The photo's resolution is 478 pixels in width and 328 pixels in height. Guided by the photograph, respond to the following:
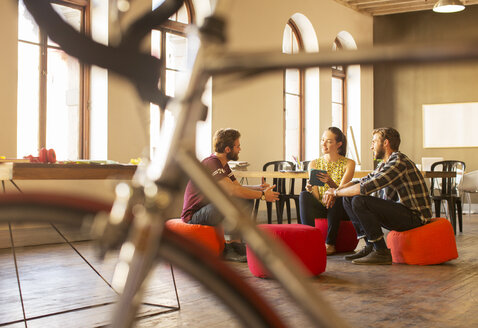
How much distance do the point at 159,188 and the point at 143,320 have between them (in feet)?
7.37

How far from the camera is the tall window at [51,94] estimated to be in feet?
20.2

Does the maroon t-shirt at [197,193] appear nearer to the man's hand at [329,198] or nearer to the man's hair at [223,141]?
the man's hair at [223,141]

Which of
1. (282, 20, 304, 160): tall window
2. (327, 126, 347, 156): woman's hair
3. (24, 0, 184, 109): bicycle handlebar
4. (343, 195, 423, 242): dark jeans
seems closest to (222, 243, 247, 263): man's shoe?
(343, 195, 423, 242): dark jeans

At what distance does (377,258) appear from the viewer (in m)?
4.61

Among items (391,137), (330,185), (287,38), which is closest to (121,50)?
(391,137)

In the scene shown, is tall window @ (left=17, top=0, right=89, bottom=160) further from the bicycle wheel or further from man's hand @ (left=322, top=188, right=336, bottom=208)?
the bicycle wheel

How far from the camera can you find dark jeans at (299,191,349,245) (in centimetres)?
512

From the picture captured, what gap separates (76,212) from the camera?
644 millimetres

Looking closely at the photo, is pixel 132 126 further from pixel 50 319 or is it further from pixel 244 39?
pixel 50 319

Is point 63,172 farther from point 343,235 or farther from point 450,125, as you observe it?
point 450,125

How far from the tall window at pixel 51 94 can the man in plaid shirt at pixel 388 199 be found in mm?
3206

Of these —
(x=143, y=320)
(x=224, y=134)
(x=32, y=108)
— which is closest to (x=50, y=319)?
(x=143, y=320)

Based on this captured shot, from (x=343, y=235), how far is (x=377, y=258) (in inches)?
28.3

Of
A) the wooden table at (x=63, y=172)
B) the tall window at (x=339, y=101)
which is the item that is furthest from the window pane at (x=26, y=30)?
the tall window at (x=339, y=101)
